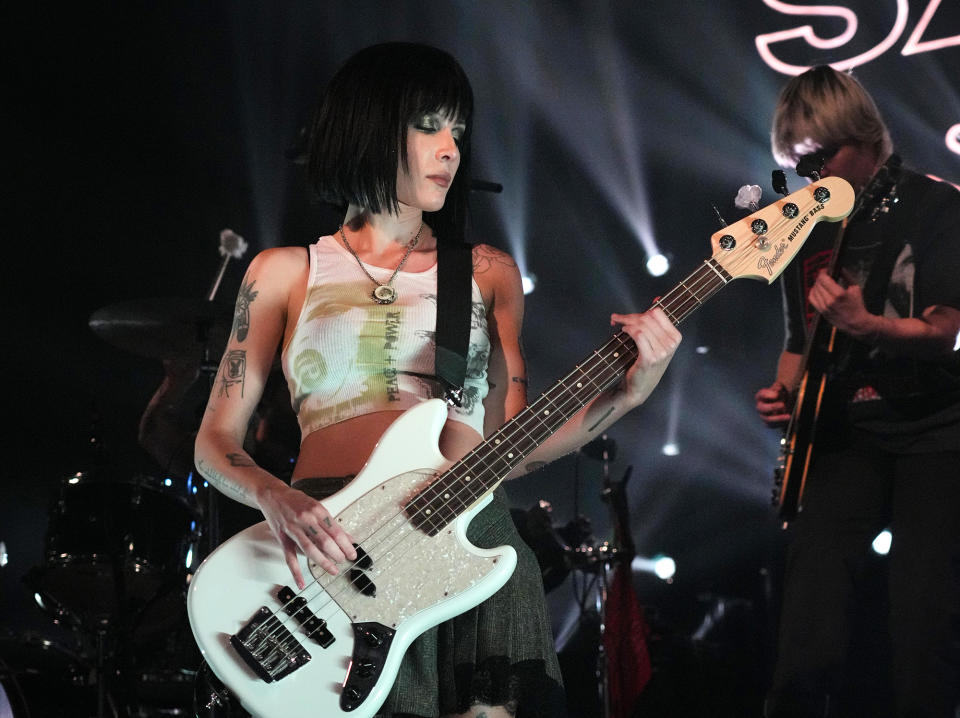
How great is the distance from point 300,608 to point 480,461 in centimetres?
45

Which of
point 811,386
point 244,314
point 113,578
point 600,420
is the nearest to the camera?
point 600,420

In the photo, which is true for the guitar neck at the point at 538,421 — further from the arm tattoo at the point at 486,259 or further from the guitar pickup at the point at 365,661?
the arm tattoo at the point at 486,259

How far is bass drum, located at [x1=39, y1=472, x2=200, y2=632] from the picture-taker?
14.5 ft

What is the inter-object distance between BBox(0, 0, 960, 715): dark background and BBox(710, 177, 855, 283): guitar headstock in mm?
3401

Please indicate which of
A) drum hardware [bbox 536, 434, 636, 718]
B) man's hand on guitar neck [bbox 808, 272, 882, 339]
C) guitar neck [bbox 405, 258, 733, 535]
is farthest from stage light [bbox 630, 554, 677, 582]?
guitar neck [bbox 405, 258, 733, 535]

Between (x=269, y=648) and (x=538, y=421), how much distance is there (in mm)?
693

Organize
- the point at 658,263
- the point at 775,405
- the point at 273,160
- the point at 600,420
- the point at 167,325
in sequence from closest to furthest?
the point at 600,420 → the point at 775,405 → the point at 167,325 → the point at 273,160 → the point at 658,263

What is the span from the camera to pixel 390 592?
1.96 meters

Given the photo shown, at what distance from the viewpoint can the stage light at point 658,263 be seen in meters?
6.86

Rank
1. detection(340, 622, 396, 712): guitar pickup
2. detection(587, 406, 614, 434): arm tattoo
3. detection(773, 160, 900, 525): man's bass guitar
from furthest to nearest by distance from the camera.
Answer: detection(773, 160, 900, 525): man's bass guitar, detection(587, 406, 614, 434): arm tattoo, detection(340, 622, 396, 712): guitar pickup

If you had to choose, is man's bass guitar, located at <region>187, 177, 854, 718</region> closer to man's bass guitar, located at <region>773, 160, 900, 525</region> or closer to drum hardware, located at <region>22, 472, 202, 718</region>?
man's bass guitar, located at <region>773, 160, 900, 525</region>

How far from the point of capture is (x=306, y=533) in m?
1.90

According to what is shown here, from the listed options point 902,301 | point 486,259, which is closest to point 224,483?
point 486,259

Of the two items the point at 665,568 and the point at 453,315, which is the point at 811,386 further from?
the point at 665,568
